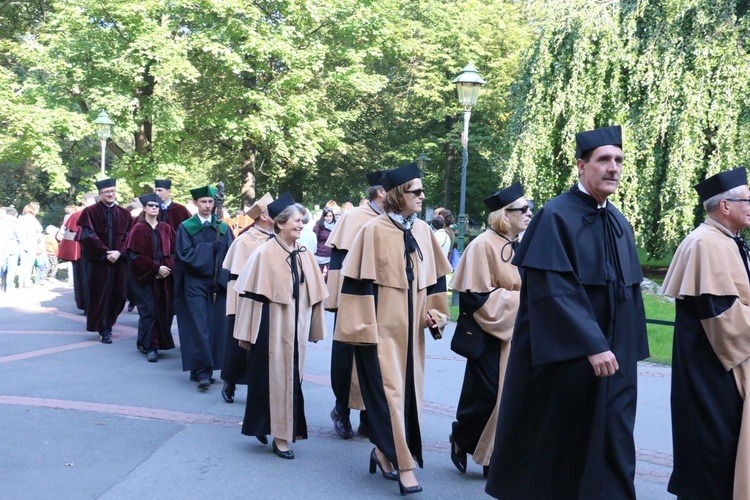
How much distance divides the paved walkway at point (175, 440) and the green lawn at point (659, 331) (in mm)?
550

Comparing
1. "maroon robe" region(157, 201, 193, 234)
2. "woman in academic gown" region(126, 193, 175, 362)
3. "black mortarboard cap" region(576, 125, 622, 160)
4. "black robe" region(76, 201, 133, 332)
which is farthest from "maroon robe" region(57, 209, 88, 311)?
"black mortarboard cap" region(576, 125, 622, 160)

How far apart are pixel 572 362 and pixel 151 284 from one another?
8.06 metres

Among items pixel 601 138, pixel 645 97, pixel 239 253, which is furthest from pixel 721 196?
pixel 645 97

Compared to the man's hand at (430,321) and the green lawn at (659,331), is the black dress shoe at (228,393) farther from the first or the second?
the green lawn at (659,331)

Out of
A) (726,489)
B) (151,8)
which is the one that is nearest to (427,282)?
(726,489)

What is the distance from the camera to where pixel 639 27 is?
19047mm

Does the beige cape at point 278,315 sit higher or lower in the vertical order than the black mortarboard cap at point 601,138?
lower

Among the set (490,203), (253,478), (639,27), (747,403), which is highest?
(639,27)

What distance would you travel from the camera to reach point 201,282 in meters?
9.83

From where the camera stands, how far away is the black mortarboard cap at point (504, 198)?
248 inches

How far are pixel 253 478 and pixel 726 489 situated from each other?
3.12m

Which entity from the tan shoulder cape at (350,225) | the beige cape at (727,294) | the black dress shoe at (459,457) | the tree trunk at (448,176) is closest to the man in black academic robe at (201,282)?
the tan shoulder cape at (350,225)

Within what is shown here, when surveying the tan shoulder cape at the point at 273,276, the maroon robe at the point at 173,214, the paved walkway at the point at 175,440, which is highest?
the maroon robe at the point at 173,214

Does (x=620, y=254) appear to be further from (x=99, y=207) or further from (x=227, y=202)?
(x=227, y=202)
